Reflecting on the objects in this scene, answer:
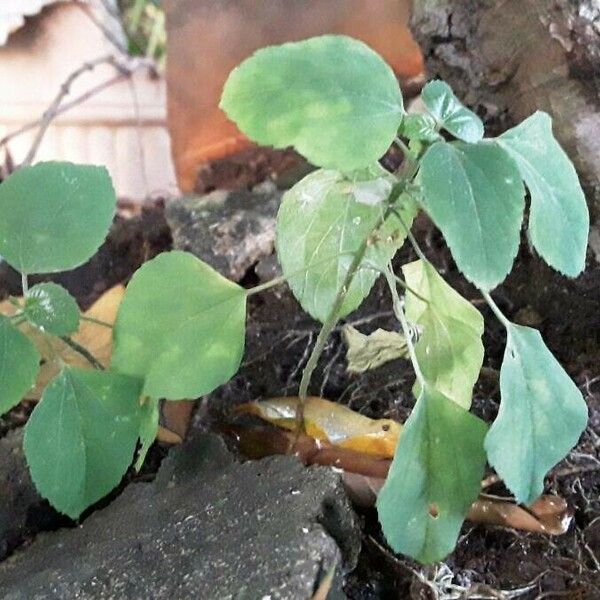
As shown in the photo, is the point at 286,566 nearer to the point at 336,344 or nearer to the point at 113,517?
the point at 113,517

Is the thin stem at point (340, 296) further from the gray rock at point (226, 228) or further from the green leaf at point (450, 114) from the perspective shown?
the gray rock at point (226, 228)

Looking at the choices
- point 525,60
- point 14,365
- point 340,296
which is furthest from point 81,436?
point 525,60

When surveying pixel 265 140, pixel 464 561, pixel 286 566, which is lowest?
pixel 464 561

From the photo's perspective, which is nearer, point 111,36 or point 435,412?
point 435,412

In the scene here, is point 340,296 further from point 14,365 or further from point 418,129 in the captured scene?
point 14,365

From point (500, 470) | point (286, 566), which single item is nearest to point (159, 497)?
point (286, 566)

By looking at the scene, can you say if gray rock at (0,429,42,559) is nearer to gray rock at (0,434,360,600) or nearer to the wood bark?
gray rock at (0,434,360,600)
